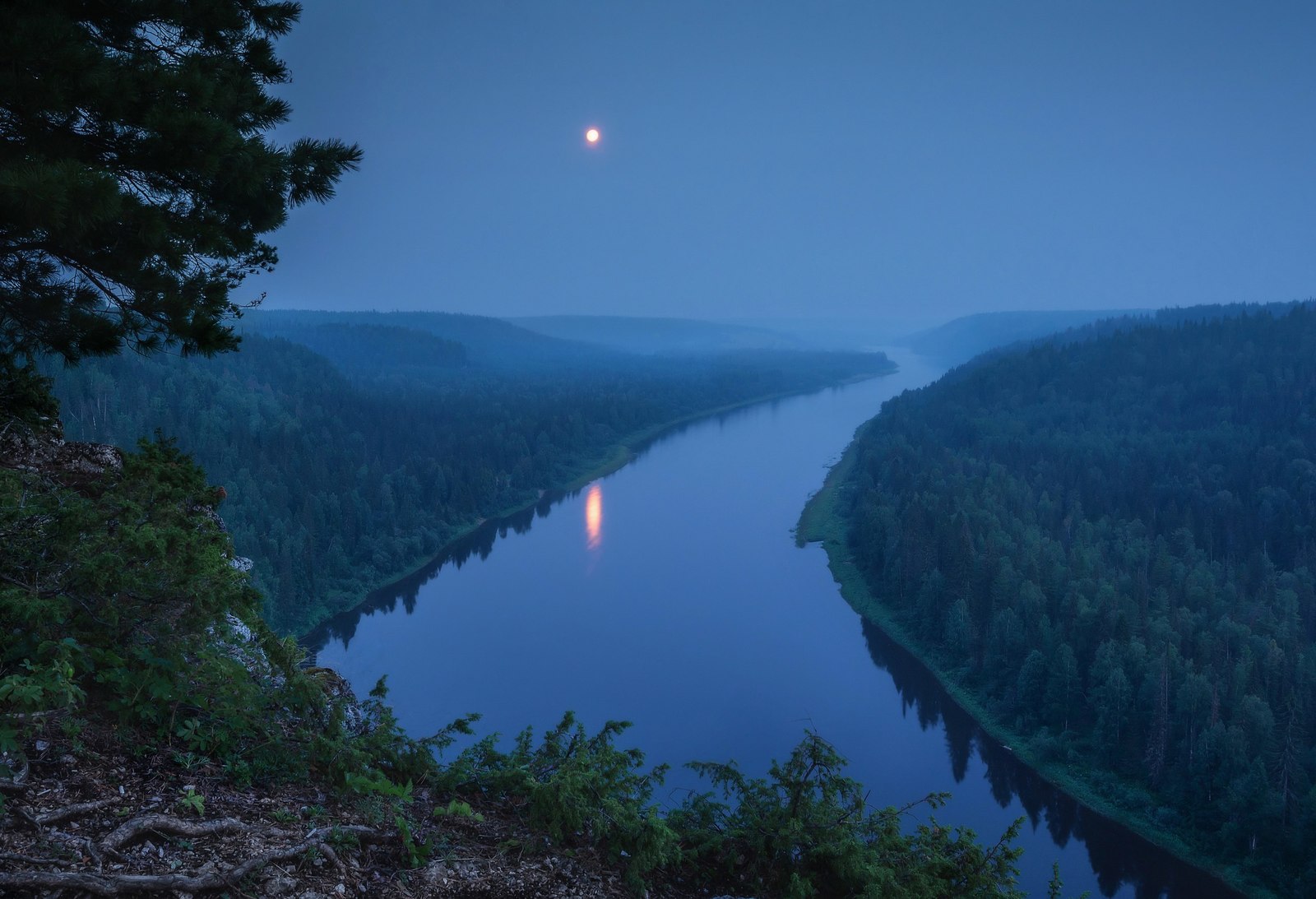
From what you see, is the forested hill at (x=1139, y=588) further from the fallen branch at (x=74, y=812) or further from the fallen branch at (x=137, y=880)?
the fallen branch at (x=74, y=812)

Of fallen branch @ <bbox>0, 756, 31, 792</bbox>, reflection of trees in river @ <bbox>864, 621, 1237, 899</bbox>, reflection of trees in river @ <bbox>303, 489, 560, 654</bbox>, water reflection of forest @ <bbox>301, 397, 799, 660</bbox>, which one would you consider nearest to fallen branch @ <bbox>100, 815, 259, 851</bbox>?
fallen branch @ <bbox>0, 756, 31, 792</bbox>

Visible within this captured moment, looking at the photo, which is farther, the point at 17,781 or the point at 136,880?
the point at 17,781

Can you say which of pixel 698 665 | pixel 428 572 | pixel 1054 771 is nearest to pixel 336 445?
pixel 428 572

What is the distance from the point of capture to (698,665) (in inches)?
1699

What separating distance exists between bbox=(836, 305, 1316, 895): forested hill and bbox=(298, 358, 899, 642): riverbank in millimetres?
30975

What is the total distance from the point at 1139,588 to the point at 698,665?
25070 mm

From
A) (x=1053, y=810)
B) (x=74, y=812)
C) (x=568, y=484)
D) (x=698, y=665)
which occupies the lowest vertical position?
(x=1053, y=810)

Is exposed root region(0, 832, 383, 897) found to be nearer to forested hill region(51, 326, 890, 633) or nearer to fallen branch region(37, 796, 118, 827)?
fallen branch region(37, 796, 118, 827)

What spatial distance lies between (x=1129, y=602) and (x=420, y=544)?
4904 centimetres

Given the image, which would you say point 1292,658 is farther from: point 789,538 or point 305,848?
point 305,848

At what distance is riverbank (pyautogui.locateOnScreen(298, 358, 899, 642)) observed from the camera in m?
52.7

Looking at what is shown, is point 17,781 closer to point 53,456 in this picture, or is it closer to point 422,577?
point 53,456

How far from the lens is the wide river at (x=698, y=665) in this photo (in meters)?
32.1

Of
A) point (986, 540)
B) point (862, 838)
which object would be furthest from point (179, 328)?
point (986, 540)
